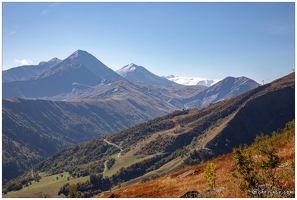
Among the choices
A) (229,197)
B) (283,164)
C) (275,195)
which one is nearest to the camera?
(275,195)

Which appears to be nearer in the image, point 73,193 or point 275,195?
point 275,195

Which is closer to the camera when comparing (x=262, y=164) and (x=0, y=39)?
(x=262, y=164)

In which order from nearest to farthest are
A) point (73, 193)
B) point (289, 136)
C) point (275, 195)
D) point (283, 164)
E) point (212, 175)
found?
point (275, 195) → point (212, 175) → point (283, 164) → point (73, 193) → point (289, 136)

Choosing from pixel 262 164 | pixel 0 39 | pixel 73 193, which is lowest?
pixel 73 193

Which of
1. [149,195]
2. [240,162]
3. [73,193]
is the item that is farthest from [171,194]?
[73,193]

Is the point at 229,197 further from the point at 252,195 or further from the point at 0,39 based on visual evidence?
the point at 0,39

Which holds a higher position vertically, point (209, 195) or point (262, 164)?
point (262, 164)

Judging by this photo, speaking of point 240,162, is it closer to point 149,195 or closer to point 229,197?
point 229,197

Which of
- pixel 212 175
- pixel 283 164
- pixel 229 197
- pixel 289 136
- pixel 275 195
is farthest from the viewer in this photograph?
pixel 289 136

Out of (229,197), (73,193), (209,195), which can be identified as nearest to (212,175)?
(209,195)
